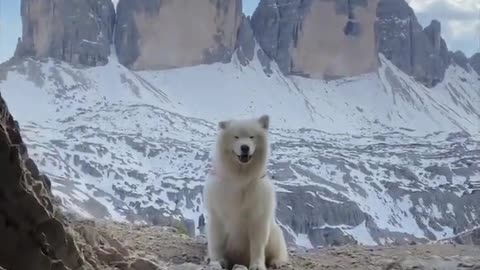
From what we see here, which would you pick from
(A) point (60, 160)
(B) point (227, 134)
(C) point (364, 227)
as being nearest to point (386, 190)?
(C) point (364, 227)

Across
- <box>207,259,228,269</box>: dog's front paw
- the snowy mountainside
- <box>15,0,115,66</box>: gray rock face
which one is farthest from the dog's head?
<box>15,0,115,66</box>: gray rock face

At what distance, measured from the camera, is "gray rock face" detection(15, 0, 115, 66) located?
104 metres

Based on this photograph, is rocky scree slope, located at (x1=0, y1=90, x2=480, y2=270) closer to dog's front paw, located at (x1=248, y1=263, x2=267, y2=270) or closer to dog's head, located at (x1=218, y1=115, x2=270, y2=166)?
dog's front paw, located at (x1=248, y1=263, x2=267, y2=270)

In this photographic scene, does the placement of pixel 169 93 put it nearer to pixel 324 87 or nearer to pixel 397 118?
pixel 324 87

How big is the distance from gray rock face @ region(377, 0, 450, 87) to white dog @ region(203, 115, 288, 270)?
124823mm

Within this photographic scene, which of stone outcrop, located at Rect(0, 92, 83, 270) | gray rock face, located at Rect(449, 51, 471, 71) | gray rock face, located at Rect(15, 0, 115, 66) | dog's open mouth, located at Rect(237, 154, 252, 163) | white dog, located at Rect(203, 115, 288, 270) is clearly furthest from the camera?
gray rock face, located at Rect(449, 51, 471, 71)

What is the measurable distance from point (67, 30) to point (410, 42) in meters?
57.2

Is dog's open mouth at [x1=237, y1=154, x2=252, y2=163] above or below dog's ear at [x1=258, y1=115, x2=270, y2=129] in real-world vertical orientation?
below

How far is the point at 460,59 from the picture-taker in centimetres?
14188

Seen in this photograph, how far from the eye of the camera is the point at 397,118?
126562 mm

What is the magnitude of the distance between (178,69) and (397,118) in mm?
35022

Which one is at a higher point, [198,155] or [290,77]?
[290,77]

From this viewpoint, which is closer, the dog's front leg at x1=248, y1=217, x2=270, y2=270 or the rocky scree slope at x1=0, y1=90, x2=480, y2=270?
the rocky scree slope at x1=0, y1=90, x2=480, y2=270

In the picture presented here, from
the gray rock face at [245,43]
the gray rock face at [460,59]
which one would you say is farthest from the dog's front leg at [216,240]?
the gray rock face at [460,59]
